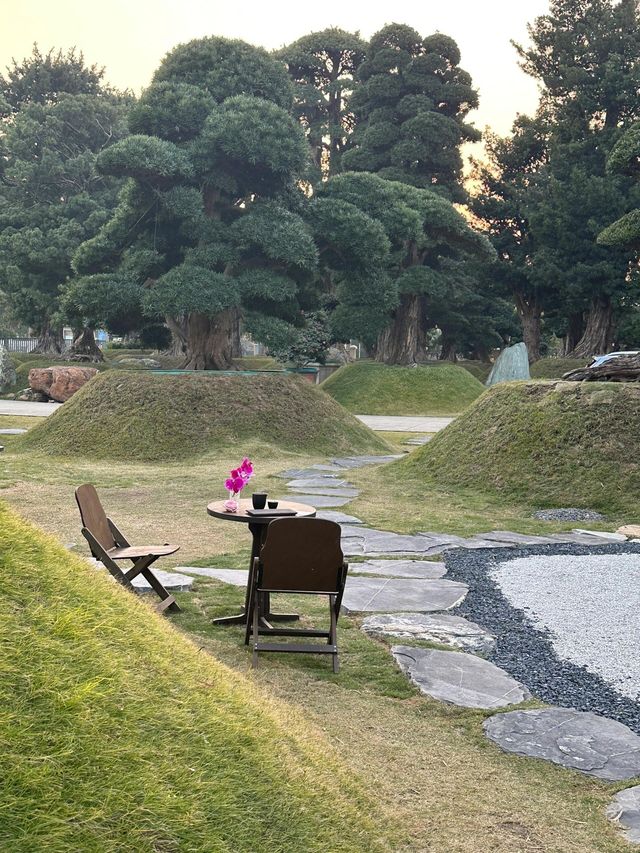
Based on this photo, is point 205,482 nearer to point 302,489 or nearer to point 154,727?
point 302,489

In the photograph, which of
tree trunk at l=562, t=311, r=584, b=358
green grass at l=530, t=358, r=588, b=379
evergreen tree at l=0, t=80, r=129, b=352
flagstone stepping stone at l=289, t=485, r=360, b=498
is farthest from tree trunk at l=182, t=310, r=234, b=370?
tree trunk at l=562, t=311, r=584, b=358

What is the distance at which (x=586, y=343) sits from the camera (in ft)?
128

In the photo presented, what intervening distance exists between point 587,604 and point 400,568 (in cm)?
160

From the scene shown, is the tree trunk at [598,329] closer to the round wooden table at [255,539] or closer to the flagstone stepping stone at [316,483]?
the flagstone stepping stone at [316,483]

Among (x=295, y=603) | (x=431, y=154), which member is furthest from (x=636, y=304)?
(x=295, y=603)

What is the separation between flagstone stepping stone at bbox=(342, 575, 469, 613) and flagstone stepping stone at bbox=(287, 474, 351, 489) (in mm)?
5164

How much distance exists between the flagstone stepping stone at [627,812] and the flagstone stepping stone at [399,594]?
8.59 feet

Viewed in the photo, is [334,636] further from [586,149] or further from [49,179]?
Answer: [586,149]

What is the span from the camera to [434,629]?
5.75 m

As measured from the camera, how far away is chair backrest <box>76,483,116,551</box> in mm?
5707

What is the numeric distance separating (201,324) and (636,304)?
79.6ft

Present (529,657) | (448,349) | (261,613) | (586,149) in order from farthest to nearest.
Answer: (448,349), (586,149), (261,613), (529,657)

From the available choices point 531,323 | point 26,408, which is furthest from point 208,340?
point 531,323

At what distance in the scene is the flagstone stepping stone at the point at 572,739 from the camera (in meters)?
3.88
